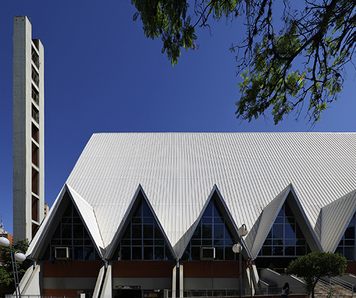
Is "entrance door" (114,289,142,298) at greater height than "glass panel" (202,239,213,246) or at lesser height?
lesser

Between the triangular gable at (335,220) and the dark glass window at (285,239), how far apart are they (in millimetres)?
1882

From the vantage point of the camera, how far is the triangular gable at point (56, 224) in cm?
2464

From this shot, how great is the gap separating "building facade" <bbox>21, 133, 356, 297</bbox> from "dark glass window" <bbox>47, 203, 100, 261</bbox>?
85 millimetres

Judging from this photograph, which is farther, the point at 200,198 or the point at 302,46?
the point at 200,198

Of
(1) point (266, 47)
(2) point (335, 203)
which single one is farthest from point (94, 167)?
(1) point (266, 47)

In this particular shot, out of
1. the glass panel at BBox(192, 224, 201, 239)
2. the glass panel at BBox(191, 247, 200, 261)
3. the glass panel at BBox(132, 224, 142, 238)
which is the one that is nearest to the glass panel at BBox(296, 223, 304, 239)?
the glass panel at BBox(192, 224, 201, 239)

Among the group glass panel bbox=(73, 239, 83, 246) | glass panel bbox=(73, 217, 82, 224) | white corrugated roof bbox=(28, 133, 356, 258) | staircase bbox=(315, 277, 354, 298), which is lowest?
staircase bbox=(315, 277, 354, 298)

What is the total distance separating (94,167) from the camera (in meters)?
34.5

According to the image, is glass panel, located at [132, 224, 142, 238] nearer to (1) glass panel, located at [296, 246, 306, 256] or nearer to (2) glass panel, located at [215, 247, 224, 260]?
(2) glass panel, located at [215, 247, 224, 260]

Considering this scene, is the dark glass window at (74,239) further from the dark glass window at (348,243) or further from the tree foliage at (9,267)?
the dark glass window at (348,243)

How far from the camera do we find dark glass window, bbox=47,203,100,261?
2622 centimetres

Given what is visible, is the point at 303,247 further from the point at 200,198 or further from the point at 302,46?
the point at 302,46

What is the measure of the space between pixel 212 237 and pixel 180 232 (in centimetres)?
288

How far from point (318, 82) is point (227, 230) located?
66.4 ft
